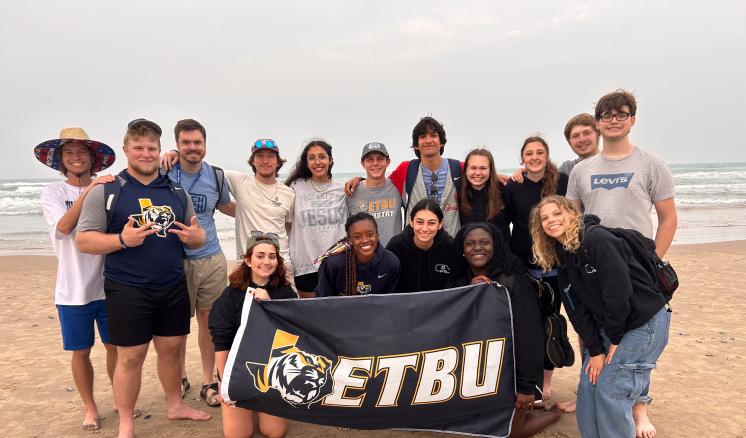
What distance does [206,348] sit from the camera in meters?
4.87

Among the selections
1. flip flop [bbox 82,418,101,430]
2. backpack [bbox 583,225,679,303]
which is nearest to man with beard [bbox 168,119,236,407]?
flip flop [bbox 82,418,101,430]

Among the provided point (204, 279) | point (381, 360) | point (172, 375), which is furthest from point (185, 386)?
point (381, 360)

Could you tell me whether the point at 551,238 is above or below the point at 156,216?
below

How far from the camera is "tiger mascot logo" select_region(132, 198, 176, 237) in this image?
12.6ft

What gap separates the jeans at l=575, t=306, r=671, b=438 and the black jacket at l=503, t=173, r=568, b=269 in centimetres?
127

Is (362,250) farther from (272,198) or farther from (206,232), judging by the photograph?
(206,232)

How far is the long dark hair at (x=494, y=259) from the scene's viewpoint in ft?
12.6

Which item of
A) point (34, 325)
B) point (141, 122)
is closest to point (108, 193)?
point (141, 122)

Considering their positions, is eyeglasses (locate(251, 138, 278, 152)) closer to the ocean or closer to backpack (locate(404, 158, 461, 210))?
backpack (locate(404, 158, 461, 210))

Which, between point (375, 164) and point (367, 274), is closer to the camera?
point (367, 274)

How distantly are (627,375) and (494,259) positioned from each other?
49.3 inches

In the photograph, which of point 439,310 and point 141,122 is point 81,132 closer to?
point 141,122

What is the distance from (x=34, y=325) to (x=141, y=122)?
615 cm

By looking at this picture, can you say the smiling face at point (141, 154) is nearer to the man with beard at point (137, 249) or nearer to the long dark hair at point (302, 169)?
the man with beard at point (137, 249)
